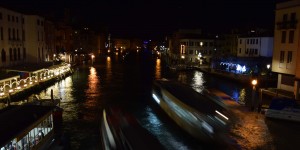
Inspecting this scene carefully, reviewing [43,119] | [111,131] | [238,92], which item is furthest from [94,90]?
[111,131]

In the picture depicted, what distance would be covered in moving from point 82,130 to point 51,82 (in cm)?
2978

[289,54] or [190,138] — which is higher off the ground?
[289,54]

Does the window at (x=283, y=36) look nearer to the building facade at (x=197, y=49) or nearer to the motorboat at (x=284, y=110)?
the motorboat at (x=284, y=110)

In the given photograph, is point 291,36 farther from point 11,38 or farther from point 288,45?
point 11,38

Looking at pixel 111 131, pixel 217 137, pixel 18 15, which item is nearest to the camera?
pixel 111 131

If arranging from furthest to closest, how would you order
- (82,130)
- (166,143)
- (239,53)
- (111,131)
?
(239,53)
(82,130)
(166,143)
(111,131)

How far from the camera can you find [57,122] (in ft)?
92.8

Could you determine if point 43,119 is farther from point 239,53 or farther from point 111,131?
point 239,53

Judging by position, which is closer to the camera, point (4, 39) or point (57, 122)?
point (57, 122)

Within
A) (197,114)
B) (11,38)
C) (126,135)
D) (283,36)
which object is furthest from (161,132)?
(11,38)

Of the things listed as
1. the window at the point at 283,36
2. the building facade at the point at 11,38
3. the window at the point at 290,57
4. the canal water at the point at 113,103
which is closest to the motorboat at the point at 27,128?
the canal water at the point at 113,103

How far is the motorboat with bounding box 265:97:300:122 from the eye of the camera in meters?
29.4

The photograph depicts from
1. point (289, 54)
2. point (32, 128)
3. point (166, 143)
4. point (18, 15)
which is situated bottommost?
point (166, 143)

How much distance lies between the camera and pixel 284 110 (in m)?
29.7
